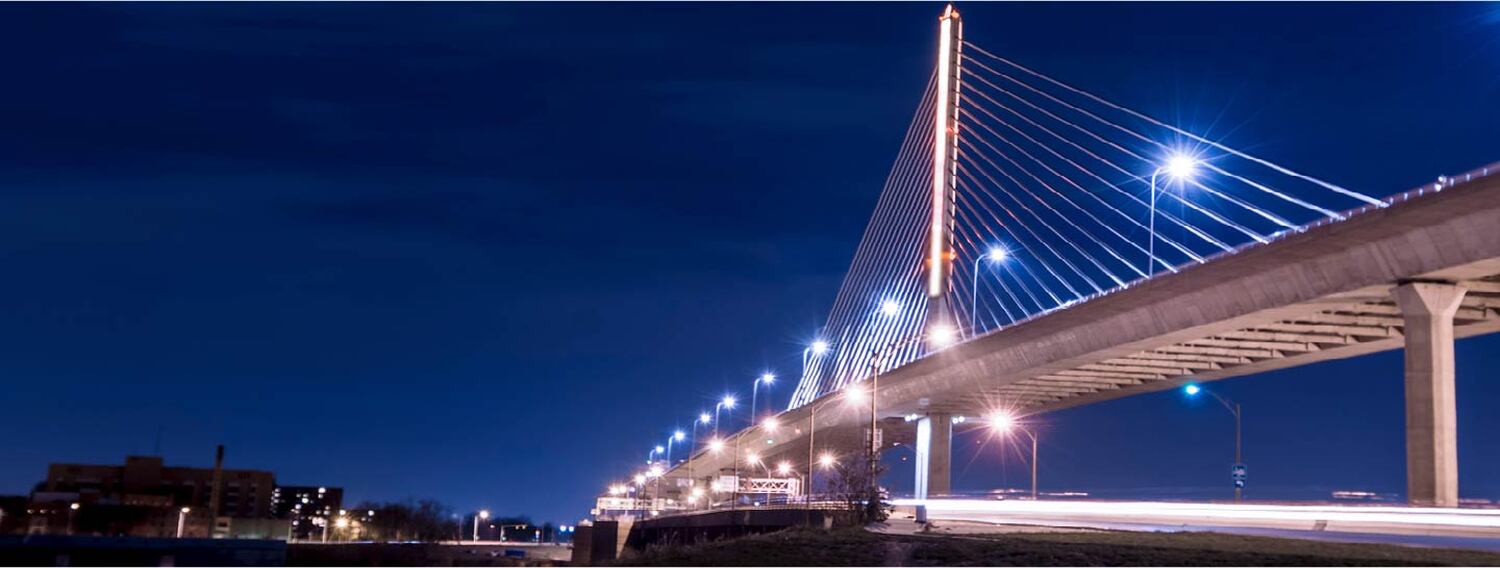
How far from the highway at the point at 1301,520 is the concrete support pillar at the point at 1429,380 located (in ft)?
19.9

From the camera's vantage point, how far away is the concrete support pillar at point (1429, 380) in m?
43.7

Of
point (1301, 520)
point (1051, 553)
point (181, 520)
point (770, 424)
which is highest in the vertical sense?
point (770, 424)

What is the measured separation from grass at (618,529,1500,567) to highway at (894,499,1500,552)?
3001mm

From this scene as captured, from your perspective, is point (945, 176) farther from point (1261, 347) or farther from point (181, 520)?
point (181, 520)

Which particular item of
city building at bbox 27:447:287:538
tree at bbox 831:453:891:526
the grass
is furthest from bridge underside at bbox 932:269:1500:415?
city building at bbox 27:447:287:538

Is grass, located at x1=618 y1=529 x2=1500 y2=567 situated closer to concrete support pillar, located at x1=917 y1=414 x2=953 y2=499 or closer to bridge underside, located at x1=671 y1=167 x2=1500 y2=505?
bridge underside, located at x1=671 y1=167 x2=1500 y2=505

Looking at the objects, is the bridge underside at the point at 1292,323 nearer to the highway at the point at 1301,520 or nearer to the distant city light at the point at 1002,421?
the distant city light at the point at 1002,421

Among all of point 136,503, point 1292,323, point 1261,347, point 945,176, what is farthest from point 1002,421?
point 136,503

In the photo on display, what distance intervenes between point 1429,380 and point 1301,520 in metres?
9.56

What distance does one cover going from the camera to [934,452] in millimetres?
91000

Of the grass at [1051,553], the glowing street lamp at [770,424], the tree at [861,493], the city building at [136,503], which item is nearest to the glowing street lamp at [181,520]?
the city building at [136,503]

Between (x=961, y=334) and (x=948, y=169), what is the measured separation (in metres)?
8.61

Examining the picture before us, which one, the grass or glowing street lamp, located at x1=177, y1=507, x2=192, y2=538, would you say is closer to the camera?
the grass

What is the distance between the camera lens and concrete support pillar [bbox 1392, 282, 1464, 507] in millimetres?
43688
